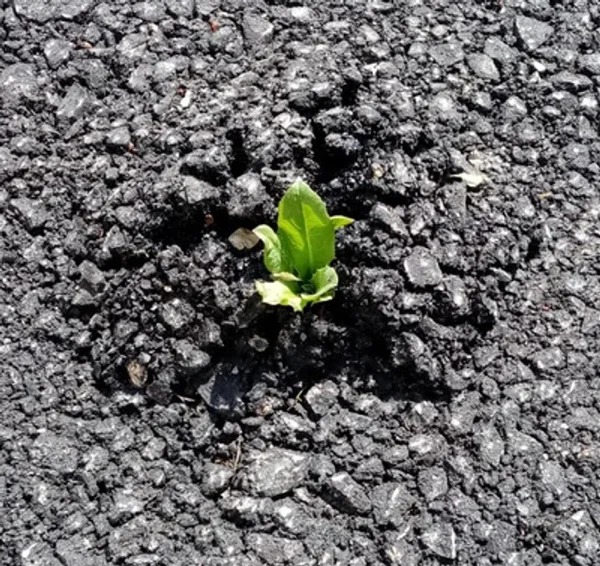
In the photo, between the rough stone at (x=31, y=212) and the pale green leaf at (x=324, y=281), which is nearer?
the pale green leaf at (x=324, y=281)

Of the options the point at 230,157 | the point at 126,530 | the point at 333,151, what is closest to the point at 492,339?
the point at 333,151

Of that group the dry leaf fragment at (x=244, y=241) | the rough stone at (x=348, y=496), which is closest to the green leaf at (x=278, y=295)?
the dry leaf fragment at (x=244, y=241)

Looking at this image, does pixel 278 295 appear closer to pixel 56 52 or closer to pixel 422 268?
pixel 422 268

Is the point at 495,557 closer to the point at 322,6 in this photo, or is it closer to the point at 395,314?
the point at 395,314

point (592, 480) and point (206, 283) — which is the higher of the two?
point (206, 283)

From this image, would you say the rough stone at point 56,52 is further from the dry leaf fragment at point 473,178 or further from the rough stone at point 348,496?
the rough stone at point 348,496

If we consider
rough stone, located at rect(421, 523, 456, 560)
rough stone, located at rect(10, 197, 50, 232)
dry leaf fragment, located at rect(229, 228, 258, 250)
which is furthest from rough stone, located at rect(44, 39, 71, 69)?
rough stone, located at rect(421, 523, 456, 560)

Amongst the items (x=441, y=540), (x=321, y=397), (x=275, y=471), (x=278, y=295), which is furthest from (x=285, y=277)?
(x=441, y=540)

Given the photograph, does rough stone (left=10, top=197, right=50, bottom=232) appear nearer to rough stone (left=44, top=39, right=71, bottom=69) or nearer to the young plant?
rough stone (left=44, top=39, right=71, bottom=69)
